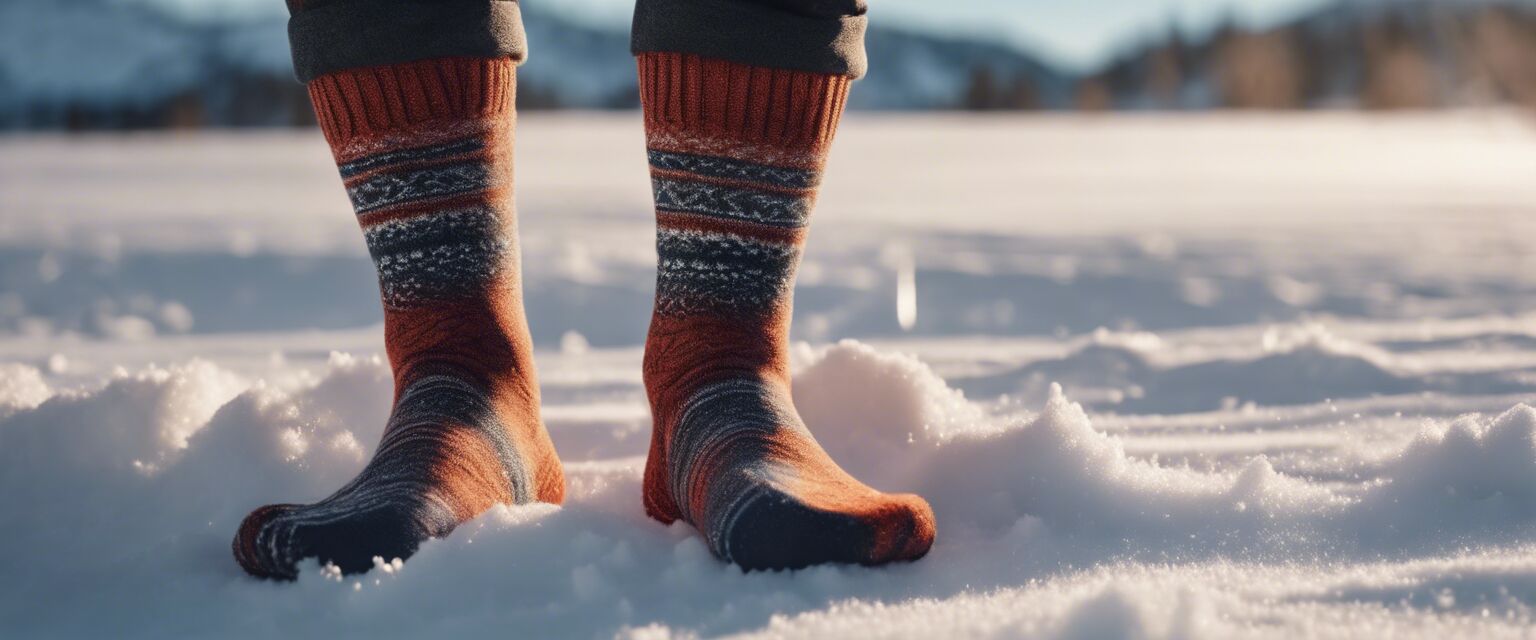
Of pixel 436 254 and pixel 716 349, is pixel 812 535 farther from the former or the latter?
pixel 436 254

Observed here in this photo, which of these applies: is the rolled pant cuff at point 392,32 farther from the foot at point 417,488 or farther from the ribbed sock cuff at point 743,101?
the foot at point 417,488

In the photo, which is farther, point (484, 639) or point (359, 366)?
point (359, 366)

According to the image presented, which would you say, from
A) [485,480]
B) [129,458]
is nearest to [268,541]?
[485,480]

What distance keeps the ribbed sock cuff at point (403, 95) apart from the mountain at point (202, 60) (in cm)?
5805

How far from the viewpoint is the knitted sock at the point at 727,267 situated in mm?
815

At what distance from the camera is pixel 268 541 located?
70 centimetres

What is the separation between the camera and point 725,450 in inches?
31.8

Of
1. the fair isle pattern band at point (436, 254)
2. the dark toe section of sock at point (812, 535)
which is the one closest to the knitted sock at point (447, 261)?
the fair isle pattern band at point (436, 254)

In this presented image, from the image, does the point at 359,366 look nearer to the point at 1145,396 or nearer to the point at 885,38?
the point at 1145,396

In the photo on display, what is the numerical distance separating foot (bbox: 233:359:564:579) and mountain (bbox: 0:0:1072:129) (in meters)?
58.1

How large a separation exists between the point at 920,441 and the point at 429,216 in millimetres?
414

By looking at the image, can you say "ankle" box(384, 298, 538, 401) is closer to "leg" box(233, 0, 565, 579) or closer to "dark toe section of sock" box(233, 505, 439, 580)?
"leg" box(233, 0, 565, 579)

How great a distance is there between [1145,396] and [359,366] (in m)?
0.78

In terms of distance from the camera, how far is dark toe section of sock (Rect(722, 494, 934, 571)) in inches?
27.3
